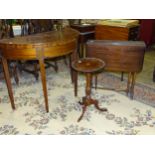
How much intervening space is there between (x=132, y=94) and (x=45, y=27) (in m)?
1.54

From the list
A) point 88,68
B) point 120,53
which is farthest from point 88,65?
point 120,53

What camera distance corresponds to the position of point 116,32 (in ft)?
10.4

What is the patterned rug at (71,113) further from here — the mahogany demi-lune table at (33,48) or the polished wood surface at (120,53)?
the mahogany demi-lune table at (33,48)

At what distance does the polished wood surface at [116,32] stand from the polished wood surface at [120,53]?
86 centimetres

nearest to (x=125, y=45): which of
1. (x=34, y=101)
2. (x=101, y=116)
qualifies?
(x=101, y=116)

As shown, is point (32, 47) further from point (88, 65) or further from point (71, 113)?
point (71, 113)

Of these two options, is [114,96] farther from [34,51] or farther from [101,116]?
[34,51]

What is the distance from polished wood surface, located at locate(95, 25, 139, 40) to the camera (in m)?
3.09

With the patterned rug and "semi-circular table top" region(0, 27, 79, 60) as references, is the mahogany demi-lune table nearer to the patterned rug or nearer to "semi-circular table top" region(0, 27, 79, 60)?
"semi-circular table top" region(0, 27, 79, 60)

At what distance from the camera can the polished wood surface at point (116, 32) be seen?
3.09 metres

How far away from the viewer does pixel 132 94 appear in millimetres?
2471

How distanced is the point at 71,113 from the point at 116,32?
60.9 inches

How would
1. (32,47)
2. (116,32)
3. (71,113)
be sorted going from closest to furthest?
(32,47)
(71,113)
(116,32)
